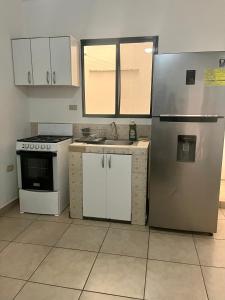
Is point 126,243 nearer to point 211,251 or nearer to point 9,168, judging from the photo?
point 211,251

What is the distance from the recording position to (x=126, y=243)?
8.20 ft

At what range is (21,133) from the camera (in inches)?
137

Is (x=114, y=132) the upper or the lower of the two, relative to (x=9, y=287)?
upper

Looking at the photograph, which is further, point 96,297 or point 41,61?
point 41,61

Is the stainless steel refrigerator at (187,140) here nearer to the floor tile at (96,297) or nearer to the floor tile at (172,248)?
the floor tile at (172,248)

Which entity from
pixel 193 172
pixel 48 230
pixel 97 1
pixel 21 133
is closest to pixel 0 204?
pixel 48 230

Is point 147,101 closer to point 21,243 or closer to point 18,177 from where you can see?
point 18,177

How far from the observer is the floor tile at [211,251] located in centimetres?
220

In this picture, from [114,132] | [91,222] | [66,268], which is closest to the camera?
[66,268]

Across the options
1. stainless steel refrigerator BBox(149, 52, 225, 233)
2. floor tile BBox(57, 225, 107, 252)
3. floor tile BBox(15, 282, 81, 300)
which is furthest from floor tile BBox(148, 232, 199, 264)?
floor tile BBox(15, 282, 81, 300)

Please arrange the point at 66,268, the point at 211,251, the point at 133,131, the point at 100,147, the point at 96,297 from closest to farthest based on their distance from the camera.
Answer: the point at 96,297
the point at 66,268
the point at 211,251
the point at 100,147
the point at 133,131

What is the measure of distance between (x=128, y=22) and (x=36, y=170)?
2272mm

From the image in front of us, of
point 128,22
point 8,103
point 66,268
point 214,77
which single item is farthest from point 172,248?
point 128,22

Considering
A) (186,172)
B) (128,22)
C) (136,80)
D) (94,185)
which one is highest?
(128,22)
